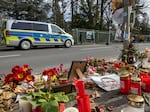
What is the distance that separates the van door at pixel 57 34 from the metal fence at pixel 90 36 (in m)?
5.15

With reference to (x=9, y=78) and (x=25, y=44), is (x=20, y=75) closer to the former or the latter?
(x=9, y=78)

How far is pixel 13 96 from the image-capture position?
2.38 metres

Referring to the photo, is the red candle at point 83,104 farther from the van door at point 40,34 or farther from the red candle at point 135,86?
the van door at point 40,34

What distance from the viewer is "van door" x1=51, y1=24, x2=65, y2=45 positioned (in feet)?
50.1

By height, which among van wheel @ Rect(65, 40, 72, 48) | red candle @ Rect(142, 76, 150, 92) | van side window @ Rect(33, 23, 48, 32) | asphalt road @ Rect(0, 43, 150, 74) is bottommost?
asphalt road @ Rect(0, 43, 150, 74)

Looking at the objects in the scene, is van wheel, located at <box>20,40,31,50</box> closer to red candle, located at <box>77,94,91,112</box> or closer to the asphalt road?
the asphalt road

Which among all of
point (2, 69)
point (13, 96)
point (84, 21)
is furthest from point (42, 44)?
point (84, 21)

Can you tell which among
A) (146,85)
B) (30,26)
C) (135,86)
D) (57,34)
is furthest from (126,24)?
(57,34)

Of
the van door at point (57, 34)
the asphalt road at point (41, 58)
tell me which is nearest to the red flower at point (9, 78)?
the asphalt road at point (41, 58)

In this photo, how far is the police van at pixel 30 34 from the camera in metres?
13.4

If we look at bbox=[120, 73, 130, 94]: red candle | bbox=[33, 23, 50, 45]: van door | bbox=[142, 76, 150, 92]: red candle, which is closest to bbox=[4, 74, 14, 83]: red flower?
bbox=[120, 73, 130, 94]: red candle

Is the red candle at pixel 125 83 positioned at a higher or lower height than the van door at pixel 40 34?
lower

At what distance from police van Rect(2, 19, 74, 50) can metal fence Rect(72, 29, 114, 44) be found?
4996 mm

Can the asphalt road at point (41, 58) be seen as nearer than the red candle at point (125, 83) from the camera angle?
No
